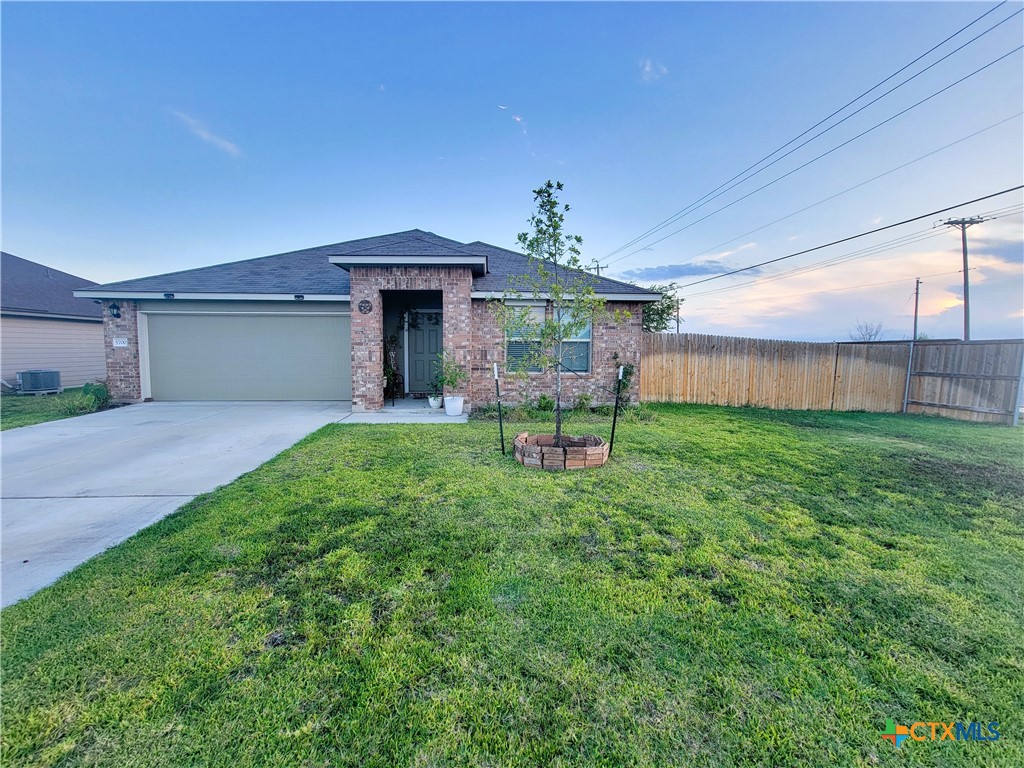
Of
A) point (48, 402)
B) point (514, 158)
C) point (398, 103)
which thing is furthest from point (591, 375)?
point (48, 402)

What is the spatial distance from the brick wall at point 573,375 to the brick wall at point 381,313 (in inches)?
18.8

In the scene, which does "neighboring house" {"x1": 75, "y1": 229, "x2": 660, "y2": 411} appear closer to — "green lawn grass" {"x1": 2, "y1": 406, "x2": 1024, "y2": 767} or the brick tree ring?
the brick tree ring

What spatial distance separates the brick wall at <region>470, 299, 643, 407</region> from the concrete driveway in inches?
124

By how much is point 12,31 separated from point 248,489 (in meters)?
11.2

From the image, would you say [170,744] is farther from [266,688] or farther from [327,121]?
[327,121]

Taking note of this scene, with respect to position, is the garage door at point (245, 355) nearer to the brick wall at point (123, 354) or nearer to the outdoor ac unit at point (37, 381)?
the brick wall at point (123, 354)

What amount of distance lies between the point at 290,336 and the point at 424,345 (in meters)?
3.30

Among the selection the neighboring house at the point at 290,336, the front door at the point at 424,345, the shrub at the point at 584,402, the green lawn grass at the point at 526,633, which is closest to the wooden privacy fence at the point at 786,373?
the neighboring house at the point at 290,336

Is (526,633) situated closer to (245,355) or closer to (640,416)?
(640,416)

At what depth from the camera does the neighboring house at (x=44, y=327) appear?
460 inches

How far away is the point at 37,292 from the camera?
A: 13.4m

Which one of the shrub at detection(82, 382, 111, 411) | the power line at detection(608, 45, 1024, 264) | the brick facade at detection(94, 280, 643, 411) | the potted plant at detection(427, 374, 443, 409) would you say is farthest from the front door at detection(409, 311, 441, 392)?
the power line at detection(608, 45, 1024, 264)

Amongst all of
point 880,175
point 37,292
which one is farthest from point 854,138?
point 37,292

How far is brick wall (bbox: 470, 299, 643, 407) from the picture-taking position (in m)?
8.96
